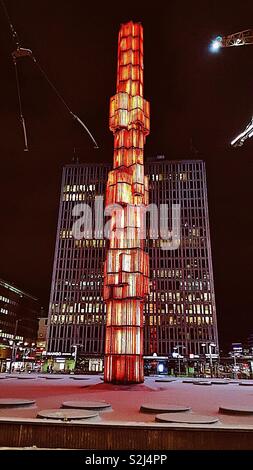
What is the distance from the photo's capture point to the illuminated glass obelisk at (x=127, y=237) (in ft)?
88.2

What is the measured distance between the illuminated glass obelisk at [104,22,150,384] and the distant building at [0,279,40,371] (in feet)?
302

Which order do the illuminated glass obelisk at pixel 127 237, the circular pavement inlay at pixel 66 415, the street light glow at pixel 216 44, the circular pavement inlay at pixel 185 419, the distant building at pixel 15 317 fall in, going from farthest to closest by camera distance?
1. the distant building at pixel 15 317
2. the street light glow at pixel 216 44
3. the illuminated glass obelisk at pixel 127 237
4. the circular pavement inlay at pixel 66 415
5. the circular pavement inlay at pixel 185 419

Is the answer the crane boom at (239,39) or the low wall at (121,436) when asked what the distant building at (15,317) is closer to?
the crane boom at (239,39)

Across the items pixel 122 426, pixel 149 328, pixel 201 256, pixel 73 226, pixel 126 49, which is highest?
pixel 73 226

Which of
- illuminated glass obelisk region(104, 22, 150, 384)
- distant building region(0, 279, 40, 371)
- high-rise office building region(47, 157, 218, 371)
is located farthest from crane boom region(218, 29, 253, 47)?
distant building region(0, 279, 40, 371)

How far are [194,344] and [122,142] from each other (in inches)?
4061

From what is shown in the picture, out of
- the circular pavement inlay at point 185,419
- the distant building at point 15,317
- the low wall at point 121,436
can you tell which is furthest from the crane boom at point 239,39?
the distant building at point 15,317

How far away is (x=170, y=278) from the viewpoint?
429 feet

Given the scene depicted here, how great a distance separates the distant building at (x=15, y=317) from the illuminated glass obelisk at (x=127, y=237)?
302 feet

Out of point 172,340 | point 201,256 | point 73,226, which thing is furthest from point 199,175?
point 172,340

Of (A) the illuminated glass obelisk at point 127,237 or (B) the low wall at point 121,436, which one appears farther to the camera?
(A) the illuminated glass obelisk at point 127,237

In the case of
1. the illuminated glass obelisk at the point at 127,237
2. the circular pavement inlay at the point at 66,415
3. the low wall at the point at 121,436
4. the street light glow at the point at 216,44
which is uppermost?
the street light glow at the point at 216,44

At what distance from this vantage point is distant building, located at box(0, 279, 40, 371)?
129 metres

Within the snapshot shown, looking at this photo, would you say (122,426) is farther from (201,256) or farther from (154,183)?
(154,183)
